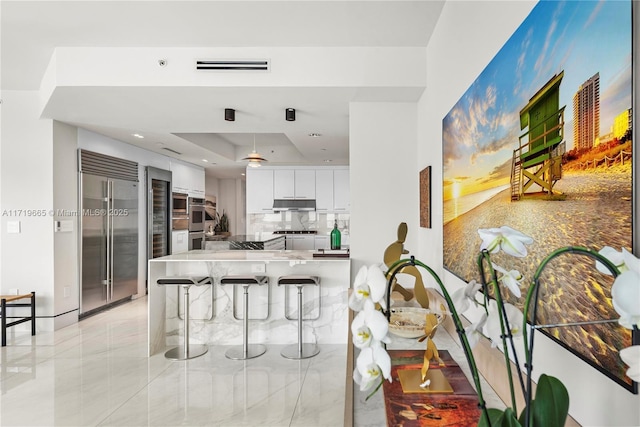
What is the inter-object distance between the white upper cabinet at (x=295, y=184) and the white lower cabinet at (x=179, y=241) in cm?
188

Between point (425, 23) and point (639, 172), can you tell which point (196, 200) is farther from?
point (639, 172)

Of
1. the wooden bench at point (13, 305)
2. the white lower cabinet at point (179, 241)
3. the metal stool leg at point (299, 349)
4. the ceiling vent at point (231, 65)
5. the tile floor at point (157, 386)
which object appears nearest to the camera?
the tile floor at point (157, 386)

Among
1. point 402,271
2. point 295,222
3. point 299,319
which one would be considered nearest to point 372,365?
point 402,271

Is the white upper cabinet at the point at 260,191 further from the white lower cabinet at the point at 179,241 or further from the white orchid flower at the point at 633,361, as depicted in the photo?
the white orchid flower at the point at 633,361

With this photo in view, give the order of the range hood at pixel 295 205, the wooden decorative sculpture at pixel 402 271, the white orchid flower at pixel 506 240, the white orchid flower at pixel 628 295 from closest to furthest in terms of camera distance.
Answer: the white orchid flower at pixel 628 295 < the white orchid flower at pixel 506 240 < the wooden decorative sculpture at pixel 402 271 < the range hood at pixel 295 205

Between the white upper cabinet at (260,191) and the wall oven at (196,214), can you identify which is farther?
the white upper cabinet at (260,191)

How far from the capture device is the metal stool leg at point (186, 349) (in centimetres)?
352

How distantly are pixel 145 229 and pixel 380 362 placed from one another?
616 centimetres

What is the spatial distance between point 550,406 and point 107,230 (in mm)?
5613

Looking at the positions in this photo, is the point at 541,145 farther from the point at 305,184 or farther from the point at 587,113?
the point at 305,184

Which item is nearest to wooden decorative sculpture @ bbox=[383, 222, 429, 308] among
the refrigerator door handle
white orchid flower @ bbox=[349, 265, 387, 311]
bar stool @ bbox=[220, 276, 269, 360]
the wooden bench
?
white orchid flower @ bbox=[349, 265, 387, 311]

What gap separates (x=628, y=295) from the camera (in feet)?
1.51

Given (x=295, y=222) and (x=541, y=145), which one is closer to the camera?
(x=541, y=145)

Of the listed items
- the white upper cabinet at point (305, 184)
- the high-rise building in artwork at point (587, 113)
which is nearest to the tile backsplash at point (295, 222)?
the white upper cabinet at point (305, 184)
